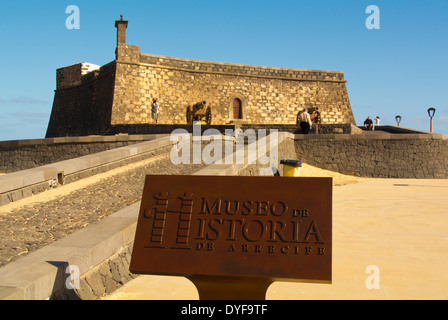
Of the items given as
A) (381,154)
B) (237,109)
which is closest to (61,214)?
(381,154)

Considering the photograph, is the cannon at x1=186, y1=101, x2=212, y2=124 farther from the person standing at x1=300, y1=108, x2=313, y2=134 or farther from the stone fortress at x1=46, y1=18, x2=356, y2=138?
the person standing at x1=300, y1=108, x2=313, y2=134

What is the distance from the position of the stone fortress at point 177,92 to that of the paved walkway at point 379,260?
15.1m

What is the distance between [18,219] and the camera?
5391mm

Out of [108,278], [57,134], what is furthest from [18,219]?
[57,134]

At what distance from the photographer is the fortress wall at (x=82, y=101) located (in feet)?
75.6

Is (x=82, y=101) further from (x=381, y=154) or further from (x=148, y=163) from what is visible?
(x=148, y=163)

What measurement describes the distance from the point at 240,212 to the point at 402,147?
15.8 meters

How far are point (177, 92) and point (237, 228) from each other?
70.1 ft

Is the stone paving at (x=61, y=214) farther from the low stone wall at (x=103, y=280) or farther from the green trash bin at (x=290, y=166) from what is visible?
the green trash bin at (x=290, y=166)

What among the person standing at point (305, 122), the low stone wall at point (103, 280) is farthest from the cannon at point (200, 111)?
the low stone wall at point (103, 280)

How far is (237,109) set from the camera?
25.8 meters

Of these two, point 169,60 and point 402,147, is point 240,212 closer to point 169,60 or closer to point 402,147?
point 402,147
